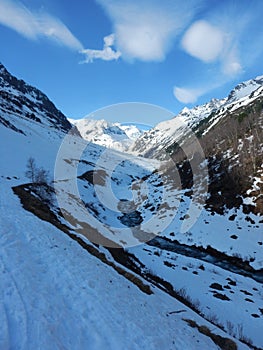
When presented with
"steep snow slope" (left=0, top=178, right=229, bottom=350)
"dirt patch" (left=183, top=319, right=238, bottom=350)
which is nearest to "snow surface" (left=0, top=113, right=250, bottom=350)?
"steep snow slope" (left=0, top=178, right=229, bottom=350)

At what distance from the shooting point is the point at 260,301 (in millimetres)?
20234

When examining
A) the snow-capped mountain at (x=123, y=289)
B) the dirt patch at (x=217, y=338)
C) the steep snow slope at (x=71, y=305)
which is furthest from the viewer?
the dirt patch at (x=217, y=338)

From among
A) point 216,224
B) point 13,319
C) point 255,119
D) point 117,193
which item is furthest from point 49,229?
point 255,119

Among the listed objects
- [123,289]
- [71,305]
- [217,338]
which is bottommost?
[71,305]

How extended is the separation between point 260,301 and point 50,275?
16.8 meters

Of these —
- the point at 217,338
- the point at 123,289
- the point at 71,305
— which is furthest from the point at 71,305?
the point at 217,338

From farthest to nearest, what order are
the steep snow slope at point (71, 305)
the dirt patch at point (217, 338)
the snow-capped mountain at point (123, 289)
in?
the dirt patch at point (217, 338) → the snow-capped mountain at point (123, 289) → the steep snow slope at point (71, 305)

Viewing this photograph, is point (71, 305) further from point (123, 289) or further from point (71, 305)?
point (123, 289)

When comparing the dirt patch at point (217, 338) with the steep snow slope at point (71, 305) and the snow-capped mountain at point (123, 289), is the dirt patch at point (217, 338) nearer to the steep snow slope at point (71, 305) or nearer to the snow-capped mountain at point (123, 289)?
the snow-capped mountain at point (123, 289)

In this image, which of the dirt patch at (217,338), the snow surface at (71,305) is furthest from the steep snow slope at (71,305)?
the dirt patch at (217,338)

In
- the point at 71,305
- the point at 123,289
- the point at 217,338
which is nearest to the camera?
the point at 71,305

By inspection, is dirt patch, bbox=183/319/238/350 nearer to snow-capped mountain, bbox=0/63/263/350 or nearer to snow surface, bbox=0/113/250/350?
snow-capped mountain, bbox=0/63/263/350

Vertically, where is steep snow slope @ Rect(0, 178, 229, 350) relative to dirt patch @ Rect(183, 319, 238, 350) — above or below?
below

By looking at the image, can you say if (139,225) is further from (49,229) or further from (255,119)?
(255,119)
